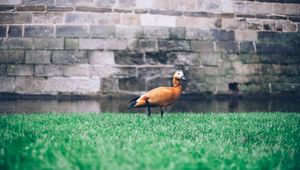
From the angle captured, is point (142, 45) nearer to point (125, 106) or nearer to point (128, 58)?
point (128, 58)

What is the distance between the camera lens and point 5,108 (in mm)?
6660

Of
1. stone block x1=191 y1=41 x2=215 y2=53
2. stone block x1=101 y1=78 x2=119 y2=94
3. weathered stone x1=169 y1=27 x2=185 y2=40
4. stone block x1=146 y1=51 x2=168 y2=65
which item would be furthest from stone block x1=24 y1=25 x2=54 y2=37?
stone block x1=191 y1=41 x2=215 y2=53

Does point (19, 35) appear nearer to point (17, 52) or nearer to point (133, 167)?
point (17, 52)

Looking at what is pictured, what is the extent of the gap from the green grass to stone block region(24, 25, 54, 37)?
4.35 meters

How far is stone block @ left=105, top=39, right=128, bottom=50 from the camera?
28.5 ft

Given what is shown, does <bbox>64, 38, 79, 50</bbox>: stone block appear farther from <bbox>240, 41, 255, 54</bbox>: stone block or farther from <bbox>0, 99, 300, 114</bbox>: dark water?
<bbox>240, 41, 255, 54</bbox>: stone block

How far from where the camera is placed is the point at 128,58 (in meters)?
8.73

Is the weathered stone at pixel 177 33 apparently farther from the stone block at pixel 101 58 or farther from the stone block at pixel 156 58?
the stone block at pixel 101 58

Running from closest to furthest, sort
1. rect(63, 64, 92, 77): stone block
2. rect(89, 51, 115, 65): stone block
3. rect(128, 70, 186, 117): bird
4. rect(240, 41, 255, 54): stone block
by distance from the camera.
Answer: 1. rect(128, 70, 186, 117): bird
2. rect(63, 64, 92, 77): stone block
3. rect(89, 51, 115, 65): stone block
4. rect(240, 41, 255, 54): stone block

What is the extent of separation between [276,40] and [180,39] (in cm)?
311

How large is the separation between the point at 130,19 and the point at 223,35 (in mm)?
2773

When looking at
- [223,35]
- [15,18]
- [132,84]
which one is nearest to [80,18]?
[15,18]

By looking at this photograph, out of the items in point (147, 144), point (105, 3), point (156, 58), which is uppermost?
point (105, 3)

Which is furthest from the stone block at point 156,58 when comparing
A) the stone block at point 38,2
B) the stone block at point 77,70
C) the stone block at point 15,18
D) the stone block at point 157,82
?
the stone block at point 15,18
